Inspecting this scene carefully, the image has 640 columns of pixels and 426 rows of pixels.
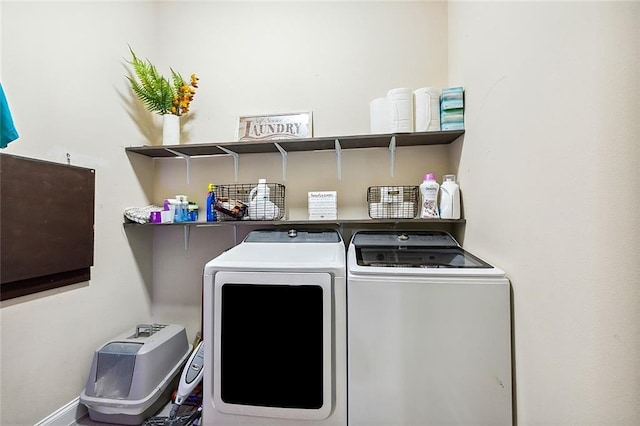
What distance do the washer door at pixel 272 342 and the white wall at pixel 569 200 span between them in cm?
72

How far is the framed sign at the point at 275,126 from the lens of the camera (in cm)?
190

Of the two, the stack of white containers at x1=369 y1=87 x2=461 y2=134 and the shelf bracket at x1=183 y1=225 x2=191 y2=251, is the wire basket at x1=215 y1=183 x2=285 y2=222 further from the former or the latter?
the stack of white containers at x1=369 y1=87 x2=461 y2=134

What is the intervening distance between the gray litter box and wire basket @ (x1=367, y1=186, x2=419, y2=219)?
1574mm

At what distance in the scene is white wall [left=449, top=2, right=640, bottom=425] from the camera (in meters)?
0.57

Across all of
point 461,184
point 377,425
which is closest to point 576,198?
point 461,184

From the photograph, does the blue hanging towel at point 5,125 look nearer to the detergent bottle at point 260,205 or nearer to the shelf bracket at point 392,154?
the detergent bottle at point 260,205

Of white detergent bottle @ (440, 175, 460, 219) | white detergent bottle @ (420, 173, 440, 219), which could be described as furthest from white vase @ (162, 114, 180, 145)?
white detergent bottle @ (440, 175, 460, 219)

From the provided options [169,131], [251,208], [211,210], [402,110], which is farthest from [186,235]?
[402,110]

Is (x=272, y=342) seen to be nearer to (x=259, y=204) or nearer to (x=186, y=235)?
(x=259, y=204)

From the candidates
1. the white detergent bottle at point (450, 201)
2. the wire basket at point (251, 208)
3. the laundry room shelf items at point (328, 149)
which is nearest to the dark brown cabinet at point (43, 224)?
the laundry room shelf items at point (328, 149)

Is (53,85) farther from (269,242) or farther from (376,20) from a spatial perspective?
(376,20)

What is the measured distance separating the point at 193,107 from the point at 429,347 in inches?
89.4

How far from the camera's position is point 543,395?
2.68ft

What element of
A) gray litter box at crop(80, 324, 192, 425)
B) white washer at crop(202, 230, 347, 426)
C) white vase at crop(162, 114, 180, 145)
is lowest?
gray litter box at crop(80, 324, 192, 425)
